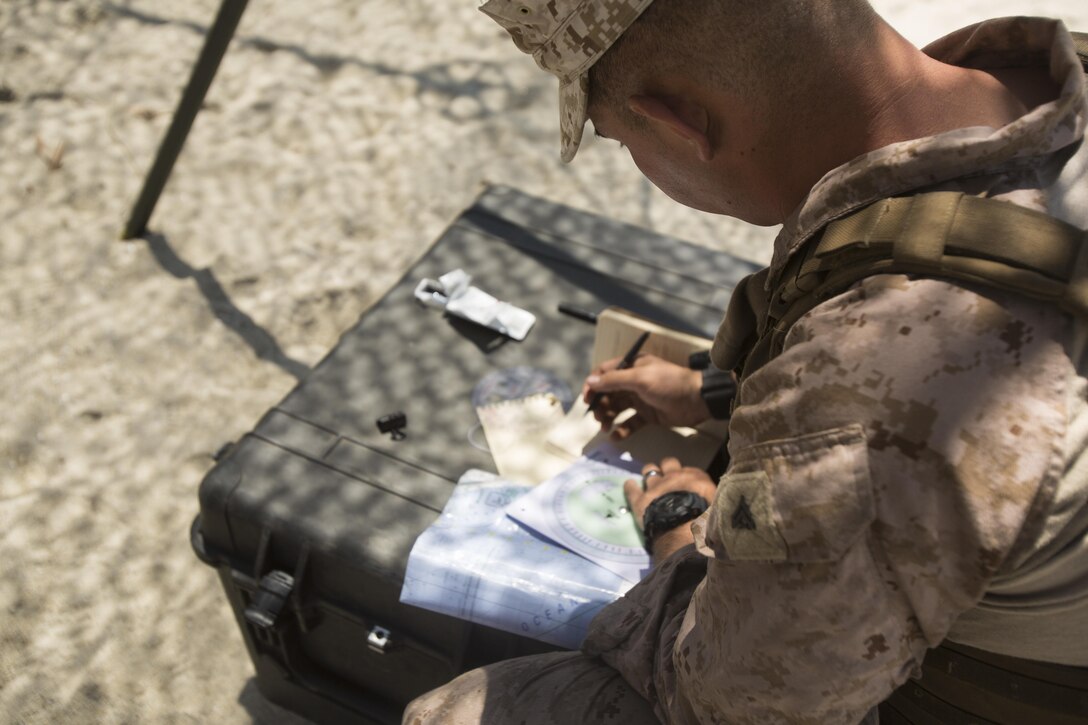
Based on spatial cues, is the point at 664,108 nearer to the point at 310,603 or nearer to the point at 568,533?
the point at 568,533

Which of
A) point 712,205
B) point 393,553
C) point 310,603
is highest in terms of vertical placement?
point 712,205

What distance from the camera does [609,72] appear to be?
3.34 ft

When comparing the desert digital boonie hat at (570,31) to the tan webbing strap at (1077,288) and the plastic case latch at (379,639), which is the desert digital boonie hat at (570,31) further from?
the plastic case latch at (379,639)

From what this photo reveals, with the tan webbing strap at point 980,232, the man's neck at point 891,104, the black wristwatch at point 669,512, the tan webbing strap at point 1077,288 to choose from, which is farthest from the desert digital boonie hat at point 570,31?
the black wristwatch at point 669,512

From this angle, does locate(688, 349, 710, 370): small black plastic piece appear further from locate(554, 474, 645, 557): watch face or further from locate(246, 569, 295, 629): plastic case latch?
locate(246, 569, 295, 629): plastic case latch

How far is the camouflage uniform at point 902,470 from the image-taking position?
74cm

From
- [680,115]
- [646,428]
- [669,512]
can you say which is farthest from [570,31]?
[646,428]

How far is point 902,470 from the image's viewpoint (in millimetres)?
758

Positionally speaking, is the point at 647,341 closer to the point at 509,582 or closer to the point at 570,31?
the point at 509,582

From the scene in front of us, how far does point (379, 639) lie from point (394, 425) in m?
0.36

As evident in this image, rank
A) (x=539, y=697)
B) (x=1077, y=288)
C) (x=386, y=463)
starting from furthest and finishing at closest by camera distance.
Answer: (x=386, y=463)
(x=539, y=697)
(x=1077, y=288)

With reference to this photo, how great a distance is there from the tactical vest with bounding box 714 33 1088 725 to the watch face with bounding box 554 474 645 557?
1.51 ft

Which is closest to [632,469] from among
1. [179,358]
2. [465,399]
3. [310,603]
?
[465,399]

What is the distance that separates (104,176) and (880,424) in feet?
9.41
